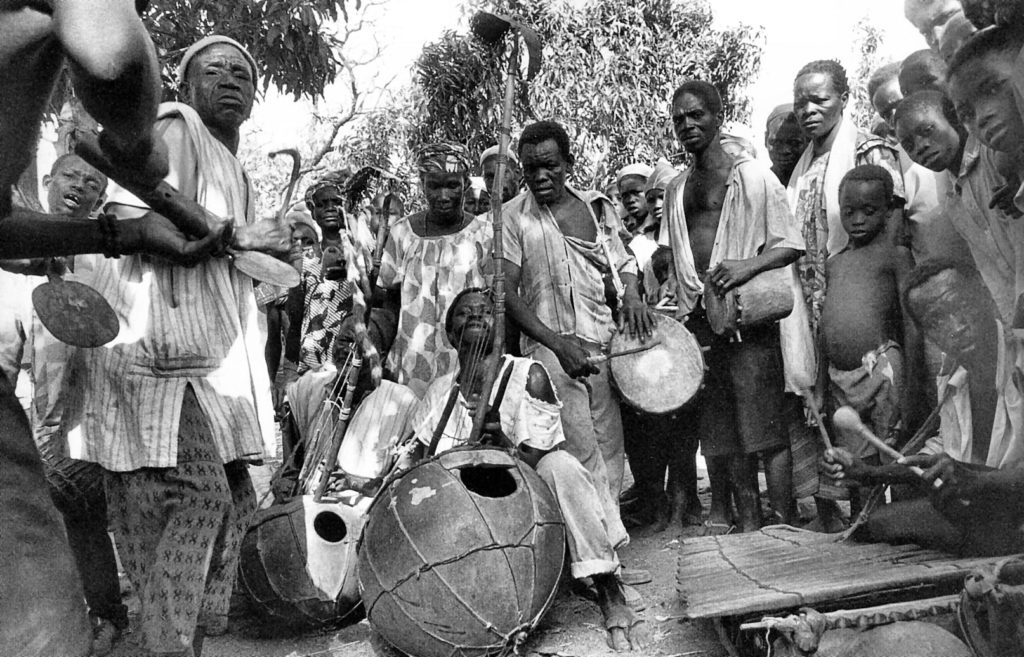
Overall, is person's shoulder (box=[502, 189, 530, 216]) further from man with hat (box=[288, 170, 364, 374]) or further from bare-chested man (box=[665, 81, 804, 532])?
man with hat (box=[288, 170, 364, 374])

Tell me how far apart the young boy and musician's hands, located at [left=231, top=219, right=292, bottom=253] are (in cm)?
282

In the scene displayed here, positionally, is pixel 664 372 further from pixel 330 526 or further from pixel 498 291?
pixel 330 526

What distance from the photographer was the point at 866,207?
14.6 ft

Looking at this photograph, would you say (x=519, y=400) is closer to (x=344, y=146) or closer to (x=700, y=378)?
(x=700, y=378)

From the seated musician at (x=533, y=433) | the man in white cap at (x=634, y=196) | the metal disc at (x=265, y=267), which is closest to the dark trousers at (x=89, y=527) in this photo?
the metal disc at (x=265, y=267)

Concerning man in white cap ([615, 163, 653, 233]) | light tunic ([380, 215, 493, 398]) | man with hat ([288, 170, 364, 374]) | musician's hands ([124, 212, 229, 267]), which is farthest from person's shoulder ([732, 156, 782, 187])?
musician's hands ([124, 212, 229, 267])

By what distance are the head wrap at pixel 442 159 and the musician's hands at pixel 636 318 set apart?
1.26 m

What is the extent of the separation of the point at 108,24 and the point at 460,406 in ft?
10.2

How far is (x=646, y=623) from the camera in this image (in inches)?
161

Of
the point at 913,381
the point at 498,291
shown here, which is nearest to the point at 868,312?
the point at 913,381

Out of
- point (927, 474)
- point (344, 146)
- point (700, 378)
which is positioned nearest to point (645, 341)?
point (700, 378)

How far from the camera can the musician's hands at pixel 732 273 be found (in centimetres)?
474

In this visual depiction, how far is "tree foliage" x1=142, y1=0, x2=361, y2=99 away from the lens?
7297 mm

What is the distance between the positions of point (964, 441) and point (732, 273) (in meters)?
1.52
